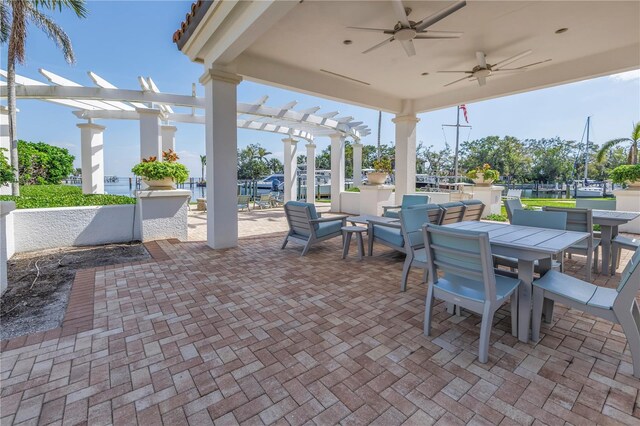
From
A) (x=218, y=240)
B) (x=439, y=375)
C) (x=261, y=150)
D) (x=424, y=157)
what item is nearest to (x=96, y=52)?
(x=218, y=240)

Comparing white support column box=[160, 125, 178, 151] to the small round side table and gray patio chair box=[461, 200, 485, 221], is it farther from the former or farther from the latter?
gray patio chair box=[461, 200, 485, 221]

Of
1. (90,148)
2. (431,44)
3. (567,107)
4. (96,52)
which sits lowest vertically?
(90,148)

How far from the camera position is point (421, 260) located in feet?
10.4

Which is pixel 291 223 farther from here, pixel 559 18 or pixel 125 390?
pixel 559 18

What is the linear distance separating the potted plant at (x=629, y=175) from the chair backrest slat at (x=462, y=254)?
7.57m

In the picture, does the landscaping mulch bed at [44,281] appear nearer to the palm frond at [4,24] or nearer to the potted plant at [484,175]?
the palm frond at [4,24]

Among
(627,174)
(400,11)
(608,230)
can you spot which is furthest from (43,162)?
(627,174)

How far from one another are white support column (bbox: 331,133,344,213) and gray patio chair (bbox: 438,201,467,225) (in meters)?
6.70

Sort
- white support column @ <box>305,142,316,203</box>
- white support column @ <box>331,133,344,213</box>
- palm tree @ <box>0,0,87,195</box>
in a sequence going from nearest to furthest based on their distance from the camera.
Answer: palm tree @ <box>0,0,87,195</box>, white support column @ <box>331,133,344,213</box>, white support column @ <box>305,142,316,203</box>

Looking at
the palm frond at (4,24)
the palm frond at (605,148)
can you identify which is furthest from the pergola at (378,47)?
the palm frond at (605,148)

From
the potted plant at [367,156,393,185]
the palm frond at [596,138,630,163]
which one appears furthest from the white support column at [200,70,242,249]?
the palm frond at [596,138,630,163]

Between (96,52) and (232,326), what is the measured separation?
39.4ft

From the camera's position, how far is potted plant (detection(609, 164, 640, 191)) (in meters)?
6.83

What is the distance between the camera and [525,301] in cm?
232
